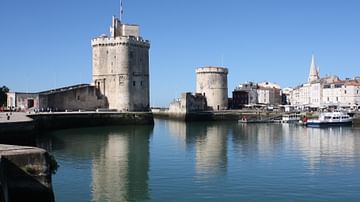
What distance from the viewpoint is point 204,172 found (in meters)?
19.6

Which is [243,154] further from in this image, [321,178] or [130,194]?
[130,194]

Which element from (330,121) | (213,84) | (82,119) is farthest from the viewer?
(213,84)

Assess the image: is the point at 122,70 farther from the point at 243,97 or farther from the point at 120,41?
the point at 243,97

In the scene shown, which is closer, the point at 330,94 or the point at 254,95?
the point at 330,94

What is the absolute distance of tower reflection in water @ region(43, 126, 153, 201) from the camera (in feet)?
50.9

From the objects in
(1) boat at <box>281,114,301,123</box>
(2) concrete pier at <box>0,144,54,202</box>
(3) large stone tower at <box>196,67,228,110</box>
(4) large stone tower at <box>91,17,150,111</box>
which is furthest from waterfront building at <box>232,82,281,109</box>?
(2) concrete pier at <box>0,144,54,202</box>

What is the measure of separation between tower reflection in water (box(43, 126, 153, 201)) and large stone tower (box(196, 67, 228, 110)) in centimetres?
3908

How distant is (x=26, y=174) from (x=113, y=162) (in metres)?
Answer: 10.7

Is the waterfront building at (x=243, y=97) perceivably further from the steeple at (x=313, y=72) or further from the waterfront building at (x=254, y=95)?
the steeple at (x=313, y=72)

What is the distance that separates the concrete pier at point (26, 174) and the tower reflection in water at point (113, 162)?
282 cm

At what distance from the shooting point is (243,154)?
26.2 m

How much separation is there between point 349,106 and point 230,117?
2983cm

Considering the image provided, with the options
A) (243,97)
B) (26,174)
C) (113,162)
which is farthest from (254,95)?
(26,174)

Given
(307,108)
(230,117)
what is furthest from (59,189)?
(307,108)
